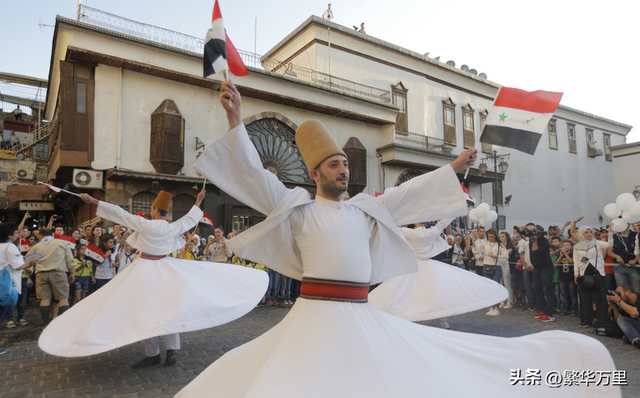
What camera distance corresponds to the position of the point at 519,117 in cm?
390

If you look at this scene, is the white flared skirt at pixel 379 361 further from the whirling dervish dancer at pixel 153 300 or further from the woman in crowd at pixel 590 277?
the woman in crowd at pixel 590 277

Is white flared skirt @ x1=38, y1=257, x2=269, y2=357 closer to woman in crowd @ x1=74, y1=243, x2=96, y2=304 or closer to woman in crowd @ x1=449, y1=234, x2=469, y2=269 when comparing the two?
woman in crowd @ x1=74, y1=243, x2=96, y2=304

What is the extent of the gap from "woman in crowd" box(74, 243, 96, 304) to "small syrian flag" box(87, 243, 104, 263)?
0.25m

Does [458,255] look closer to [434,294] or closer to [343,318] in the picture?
[434,294]

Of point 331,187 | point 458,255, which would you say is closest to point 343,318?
point 331,187

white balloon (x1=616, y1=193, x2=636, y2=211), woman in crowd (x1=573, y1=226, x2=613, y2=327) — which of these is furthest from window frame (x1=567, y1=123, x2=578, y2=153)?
woman in crowd (x1=573, y1=226, x2=613, y2=327)

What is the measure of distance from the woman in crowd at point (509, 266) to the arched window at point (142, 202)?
11813 mm

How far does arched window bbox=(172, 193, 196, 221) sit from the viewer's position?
15750mm

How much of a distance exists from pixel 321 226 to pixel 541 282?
883 cm

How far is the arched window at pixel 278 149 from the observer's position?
1802 cm

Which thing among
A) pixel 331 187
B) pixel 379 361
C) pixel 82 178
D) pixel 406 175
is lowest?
pixel 379 361

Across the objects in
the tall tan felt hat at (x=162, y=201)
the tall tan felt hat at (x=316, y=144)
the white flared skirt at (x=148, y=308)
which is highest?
the tall tan felt hat at (x=316, y=144)

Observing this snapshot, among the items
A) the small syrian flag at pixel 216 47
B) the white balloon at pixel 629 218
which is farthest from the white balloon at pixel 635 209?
the small syrian flag at pixel 216 47

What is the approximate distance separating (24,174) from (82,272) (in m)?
22.2
